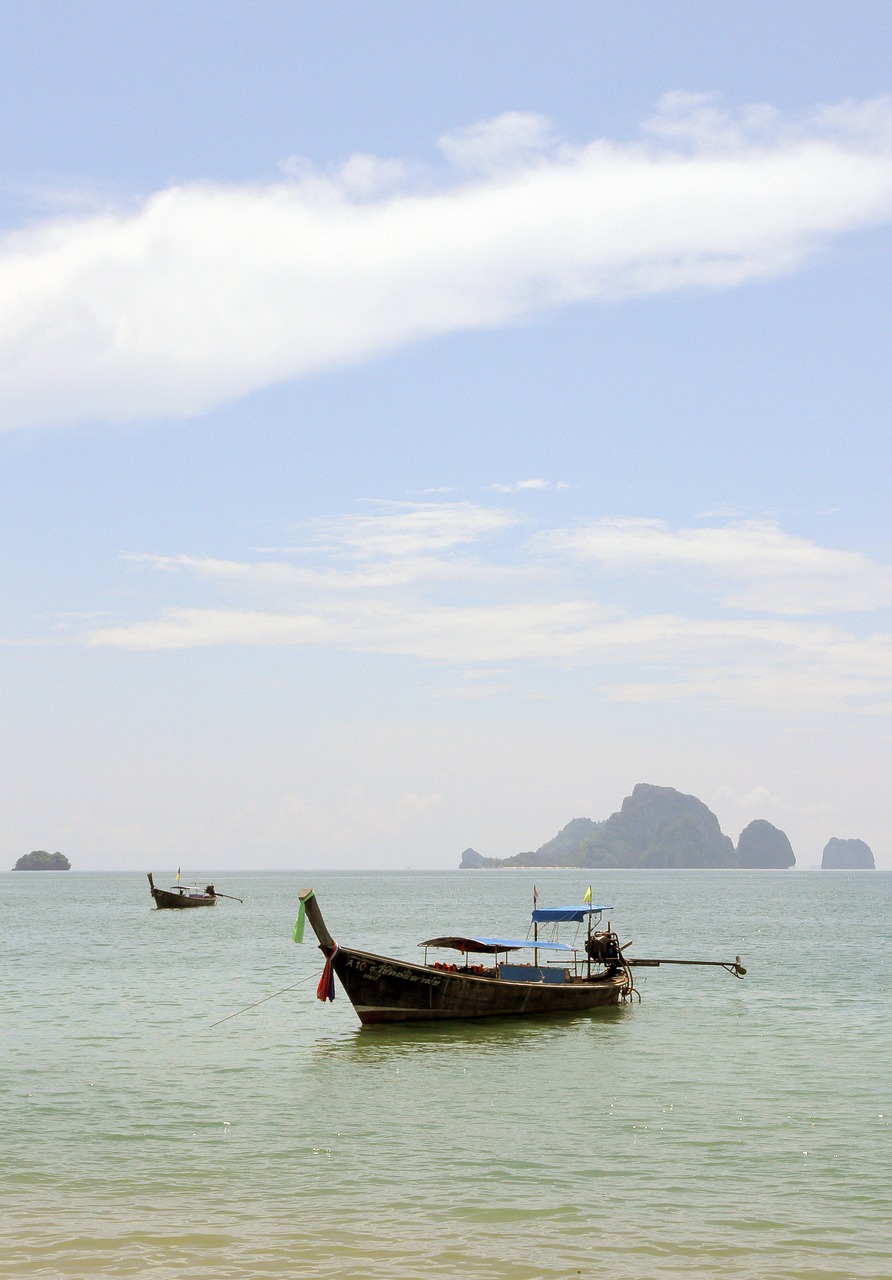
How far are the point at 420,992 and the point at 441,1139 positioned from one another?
43.5 feet

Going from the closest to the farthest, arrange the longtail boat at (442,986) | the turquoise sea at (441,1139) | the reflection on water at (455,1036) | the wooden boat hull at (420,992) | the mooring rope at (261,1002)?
the turquoise sea at (441,1139) → the reflection on water at (455,1036) → the longtail boat at (442,986) → the wooden boat hull at (420,992) → the mooring rope at (261,1002)

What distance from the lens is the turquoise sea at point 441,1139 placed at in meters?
16.1

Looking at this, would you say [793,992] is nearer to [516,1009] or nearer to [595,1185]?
[516,1009]

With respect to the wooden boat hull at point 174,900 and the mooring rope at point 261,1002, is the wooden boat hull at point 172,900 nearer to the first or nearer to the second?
the wooden boat hull at point 174,900

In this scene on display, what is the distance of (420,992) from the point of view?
3559 centimetres

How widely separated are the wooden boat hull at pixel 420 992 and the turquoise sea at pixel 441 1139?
63 centimetres

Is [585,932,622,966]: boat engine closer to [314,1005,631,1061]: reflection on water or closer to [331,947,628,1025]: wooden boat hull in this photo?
[314,1005,631,1061]: reflection on water

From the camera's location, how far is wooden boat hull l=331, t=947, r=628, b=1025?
3506 centimetres

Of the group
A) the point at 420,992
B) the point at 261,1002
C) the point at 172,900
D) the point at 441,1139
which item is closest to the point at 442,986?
the point at 420,992

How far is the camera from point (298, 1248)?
15938mm

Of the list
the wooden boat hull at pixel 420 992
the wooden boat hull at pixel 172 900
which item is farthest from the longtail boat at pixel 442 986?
the wooden boat hull at pixel 172 900

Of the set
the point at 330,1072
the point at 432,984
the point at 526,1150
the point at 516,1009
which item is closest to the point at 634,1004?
the point at 516,1009

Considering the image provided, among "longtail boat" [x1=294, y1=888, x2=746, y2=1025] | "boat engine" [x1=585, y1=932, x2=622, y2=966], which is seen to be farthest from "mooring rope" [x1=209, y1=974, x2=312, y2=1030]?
"boat engine" [x1=585, y1=932, x2=622, y2=966]

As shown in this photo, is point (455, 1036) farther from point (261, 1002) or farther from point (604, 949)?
point (604, 949)
